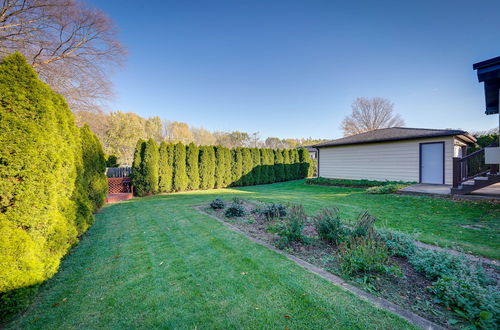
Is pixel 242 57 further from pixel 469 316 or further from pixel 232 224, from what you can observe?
pixel 469 316

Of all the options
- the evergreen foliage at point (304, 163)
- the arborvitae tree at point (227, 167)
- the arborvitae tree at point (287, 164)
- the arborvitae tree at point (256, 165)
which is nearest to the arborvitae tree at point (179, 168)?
the arborvitae tree at point (227, 167)

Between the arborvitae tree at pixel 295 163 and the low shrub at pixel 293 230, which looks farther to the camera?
the arborvitae tree at pixel 295 163

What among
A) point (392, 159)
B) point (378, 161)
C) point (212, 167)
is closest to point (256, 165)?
point (212, 167)

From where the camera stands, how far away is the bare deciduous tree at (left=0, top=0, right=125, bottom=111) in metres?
8.25

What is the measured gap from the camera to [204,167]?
492 inches

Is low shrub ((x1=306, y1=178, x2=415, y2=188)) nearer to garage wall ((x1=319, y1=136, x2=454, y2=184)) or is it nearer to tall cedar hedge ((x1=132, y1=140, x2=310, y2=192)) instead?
garage wall ((x1=319, y1=136, x2=454, y2=184))

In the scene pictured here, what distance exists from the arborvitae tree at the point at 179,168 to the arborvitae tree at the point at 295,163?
9810 mm

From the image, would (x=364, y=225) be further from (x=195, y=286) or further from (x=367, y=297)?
(x=195, y=286)

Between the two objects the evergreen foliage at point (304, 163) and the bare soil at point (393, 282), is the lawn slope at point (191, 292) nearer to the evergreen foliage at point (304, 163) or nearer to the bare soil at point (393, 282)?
the bare soil at point (393, 282)

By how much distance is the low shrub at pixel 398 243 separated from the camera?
286 cm

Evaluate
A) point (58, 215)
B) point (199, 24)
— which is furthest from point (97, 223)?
point (199, 24)

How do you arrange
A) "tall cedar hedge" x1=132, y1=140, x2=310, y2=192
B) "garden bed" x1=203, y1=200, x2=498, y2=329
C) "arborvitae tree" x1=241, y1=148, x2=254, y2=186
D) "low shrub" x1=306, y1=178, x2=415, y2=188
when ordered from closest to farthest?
"garden bed" x1=203, y1=200, x2=498, y2=329 → "tall cedar hedge" x1=132, y1=140, x2=310, y2=192 → "low shrub" x1=306, y1=178, x2=415, y2=188 → "arborvitae tree" x1=241, y1=148, x2=254, y2=186

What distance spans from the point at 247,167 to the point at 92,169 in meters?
9.78

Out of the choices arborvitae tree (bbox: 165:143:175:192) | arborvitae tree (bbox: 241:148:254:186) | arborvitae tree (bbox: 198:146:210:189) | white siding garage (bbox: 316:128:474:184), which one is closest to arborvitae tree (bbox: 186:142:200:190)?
arborvitae tree (bbox: 198:146:210:189)
